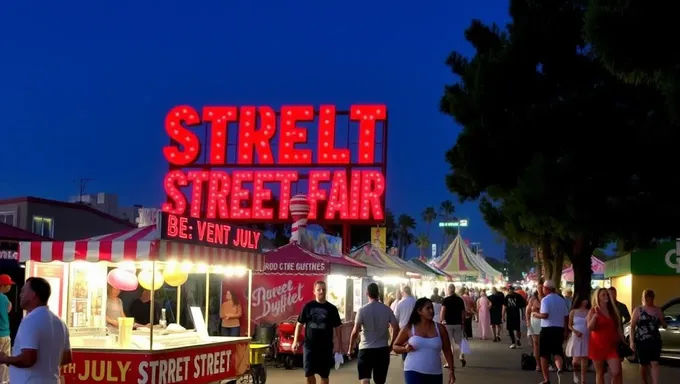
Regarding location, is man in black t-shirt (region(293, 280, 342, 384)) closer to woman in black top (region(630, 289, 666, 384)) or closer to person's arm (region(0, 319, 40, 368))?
woman in black top (region(630, 289, 666, 384))

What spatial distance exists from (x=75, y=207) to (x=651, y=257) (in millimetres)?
25413

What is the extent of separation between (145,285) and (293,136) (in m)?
26.2

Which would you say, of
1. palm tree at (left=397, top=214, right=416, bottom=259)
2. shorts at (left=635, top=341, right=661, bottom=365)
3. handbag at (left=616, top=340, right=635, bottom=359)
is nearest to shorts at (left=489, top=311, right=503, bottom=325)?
shorts at (left=635, top=341, right=661, bottom=365)

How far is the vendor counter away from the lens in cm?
995

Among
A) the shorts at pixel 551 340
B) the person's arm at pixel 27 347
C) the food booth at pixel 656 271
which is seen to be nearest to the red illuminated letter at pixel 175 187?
the food booth at pixel 656 271

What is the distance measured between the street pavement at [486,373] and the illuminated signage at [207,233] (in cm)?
295

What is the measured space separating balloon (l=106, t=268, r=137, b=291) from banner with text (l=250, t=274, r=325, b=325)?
6410 millimetres

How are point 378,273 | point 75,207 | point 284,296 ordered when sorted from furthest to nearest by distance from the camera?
point 75,207
point 378,273
point 284,296

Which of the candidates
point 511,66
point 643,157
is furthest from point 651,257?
point 511,66

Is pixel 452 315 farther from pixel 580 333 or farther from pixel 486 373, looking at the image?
pixel 580 333

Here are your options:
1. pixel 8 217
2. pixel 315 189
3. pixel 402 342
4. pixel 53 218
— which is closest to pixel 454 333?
pixel 402 342

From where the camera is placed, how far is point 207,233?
11.3m

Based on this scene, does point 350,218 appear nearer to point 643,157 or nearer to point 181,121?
point 181,121

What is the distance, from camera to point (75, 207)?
128 feet
